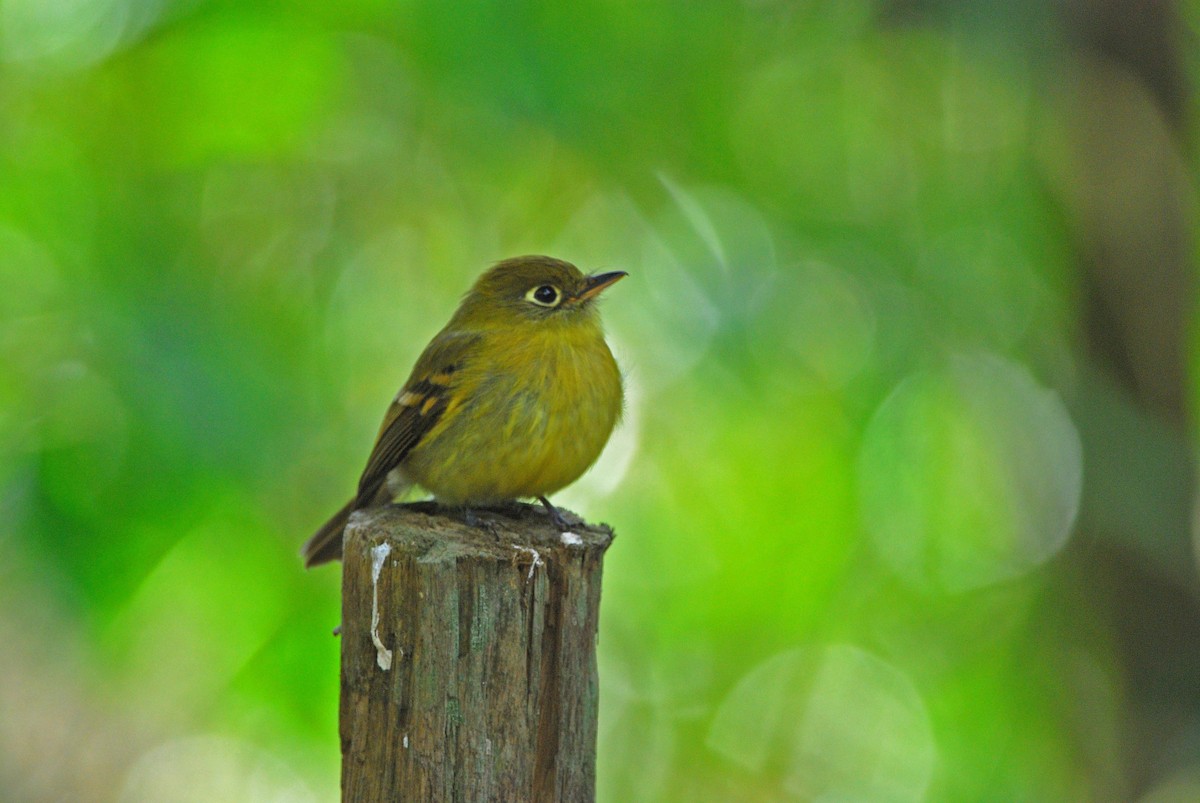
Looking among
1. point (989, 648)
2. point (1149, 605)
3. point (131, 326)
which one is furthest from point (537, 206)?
point (1149, 605)

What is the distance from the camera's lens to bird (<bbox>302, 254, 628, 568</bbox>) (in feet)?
14.1

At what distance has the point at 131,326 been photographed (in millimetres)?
5500

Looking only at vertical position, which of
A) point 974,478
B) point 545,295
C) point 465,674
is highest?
point 545,295

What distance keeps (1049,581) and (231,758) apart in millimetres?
5124

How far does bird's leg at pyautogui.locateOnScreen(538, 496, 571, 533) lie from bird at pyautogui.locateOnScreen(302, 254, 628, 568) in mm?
12

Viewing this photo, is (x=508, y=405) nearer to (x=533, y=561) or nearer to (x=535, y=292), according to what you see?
(x=535, y=292)

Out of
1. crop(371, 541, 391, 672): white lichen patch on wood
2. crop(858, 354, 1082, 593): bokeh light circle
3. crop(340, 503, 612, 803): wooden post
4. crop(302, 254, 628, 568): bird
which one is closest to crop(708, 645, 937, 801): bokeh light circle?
crop(858, 354, 1082, 593): bokeh light circle

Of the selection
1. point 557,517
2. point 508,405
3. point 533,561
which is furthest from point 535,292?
point 533,561

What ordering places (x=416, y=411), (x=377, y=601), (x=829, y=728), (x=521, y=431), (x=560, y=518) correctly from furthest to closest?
(x=829, y=728), (x=416, y=411), (x=521, y=431), (x=560, y=518), (x=377, y=601)

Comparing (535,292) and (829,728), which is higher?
(535,292)

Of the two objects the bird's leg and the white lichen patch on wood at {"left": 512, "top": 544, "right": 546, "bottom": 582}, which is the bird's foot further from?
the white lichen patch on wood at {"left": 512, "top": 544, "right": 546, "bottom": 582}

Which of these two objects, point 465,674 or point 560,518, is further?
point 560,518

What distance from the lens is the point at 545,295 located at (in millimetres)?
4738

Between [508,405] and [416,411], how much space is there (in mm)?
Answer: 376
